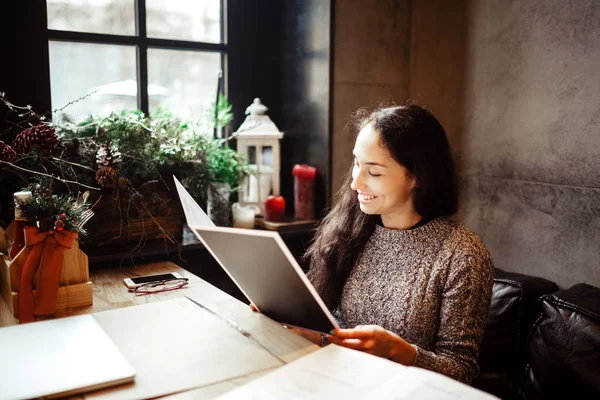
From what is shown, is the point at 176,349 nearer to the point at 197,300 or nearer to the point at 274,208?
the point at 197,300

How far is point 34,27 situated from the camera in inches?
87.5

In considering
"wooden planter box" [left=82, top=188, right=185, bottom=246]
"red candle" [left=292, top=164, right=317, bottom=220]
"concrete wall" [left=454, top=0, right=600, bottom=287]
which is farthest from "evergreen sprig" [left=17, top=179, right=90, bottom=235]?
"concrete wall" [left=454, top=0, right=600, bottom=287]

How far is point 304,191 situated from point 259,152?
27cm

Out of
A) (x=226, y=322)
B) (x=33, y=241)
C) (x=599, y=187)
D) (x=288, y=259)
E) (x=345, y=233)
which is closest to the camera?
(x=288, y=259)

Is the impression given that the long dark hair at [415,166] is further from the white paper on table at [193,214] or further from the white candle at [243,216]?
the white candle at [243,216]

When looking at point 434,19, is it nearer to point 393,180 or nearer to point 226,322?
point 393,180

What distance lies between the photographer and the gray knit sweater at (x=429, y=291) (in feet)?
4.54

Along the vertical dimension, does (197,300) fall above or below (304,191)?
below

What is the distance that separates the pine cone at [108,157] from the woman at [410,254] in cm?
78

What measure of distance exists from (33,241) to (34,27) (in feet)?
3.67

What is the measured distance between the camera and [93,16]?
7.78ft

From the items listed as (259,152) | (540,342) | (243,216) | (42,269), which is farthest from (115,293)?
(540,342)

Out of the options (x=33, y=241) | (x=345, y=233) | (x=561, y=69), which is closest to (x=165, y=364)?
(x=33, y=241)

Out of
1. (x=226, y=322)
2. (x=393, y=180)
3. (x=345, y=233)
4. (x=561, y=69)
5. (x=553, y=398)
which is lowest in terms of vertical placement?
(x=553, y=398)
